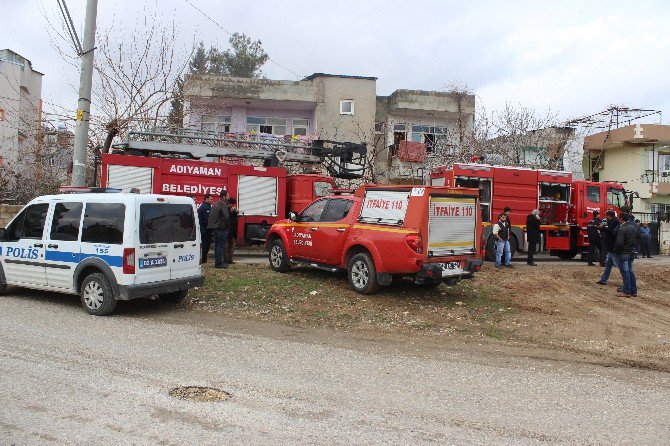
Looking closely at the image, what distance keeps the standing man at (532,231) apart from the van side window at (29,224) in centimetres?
1311

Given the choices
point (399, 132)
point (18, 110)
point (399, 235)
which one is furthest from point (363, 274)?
point (399, 132)

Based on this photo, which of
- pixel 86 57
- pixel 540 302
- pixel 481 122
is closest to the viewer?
pixel 540 302

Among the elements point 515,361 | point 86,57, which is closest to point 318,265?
→ point 515,361

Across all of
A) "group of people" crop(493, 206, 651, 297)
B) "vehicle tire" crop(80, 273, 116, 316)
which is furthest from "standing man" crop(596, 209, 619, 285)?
"vehicle tire" crop(80, 273, 116, 316)

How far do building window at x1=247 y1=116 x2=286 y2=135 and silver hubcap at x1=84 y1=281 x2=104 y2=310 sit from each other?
22109 millimetres

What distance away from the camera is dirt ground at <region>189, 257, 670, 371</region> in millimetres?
7570

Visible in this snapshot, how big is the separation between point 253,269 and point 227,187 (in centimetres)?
428

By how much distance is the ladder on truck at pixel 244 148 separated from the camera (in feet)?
51.2

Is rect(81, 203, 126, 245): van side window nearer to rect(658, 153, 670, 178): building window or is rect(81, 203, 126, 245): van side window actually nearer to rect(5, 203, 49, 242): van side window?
rect(5, 203, 49, 242): van side window

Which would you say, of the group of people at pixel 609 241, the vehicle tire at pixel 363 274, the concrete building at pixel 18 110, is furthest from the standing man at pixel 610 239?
the concrete building at pixel 18 110

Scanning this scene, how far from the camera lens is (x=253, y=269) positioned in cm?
1280

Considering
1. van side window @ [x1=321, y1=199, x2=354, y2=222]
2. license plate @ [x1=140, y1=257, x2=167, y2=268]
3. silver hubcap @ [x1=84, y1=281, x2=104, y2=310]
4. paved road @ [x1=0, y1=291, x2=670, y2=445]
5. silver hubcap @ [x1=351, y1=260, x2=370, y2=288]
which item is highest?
van side window @ [x1=321, y1=199, x2=354, y2=222]

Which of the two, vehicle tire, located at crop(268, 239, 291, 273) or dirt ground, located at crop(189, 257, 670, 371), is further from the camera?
vehicle tire, located at crop(268, 239, 291, 273)

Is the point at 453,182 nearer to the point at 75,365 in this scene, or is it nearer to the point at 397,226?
the point at 397,226
